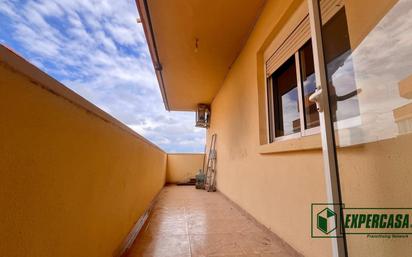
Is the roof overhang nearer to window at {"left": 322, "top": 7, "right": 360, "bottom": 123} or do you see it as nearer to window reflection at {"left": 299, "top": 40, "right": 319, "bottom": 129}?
window reflection at {"left": 299, "top": 40, "right": 319, "bottom": 129}

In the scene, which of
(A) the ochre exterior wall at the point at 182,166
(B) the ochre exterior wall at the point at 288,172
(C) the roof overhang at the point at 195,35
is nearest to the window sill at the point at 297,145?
(B) the ochre exterior wall at the point at 288,172

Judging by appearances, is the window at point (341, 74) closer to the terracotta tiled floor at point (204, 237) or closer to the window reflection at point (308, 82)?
the window reflection at point (308, 82)

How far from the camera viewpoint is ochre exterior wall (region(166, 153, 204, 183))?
6.80 meters

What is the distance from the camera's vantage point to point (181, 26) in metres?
2.70

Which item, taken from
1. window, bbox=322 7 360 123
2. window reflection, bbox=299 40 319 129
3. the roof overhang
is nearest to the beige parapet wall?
window, bbox=322 7 360 123

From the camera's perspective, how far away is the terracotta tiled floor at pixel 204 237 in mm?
1592

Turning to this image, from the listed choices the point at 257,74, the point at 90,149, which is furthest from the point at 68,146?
the point at 257,74

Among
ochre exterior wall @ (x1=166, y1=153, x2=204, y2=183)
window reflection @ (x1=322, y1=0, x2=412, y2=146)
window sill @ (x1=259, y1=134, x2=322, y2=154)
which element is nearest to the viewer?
→ window reflection @ (x1=322, y1=0, x2=412, y2=146)

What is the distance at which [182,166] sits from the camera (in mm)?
6961

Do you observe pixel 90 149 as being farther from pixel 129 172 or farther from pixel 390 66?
pixel 390 66

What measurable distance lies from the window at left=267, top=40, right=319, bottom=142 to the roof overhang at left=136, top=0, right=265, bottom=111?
0.92 m

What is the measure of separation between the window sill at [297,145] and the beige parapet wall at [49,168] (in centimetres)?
143

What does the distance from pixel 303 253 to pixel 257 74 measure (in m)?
2.00

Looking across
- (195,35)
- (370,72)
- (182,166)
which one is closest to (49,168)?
(370,72)
